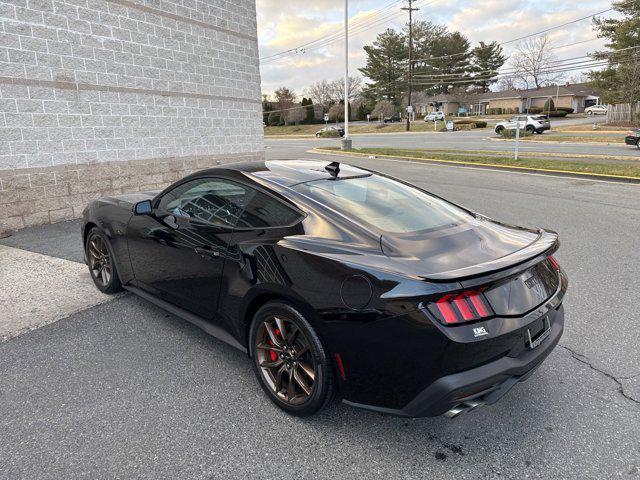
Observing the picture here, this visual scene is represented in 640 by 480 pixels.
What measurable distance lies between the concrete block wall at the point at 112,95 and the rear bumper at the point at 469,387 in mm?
7862

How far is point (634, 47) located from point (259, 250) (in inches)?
1830

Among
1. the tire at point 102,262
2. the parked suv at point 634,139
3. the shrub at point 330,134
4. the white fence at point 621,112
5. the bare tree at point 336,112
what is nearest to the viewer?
the tire at point 102,262

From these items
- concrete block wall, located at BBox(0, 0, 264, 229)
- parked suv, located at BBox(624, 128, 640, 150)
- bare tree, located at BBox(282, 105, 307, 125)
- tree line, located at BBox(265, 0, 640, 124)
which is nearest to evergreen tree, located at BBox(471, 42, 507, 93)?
tree line, located at BBox(265, 0, 640, 124)

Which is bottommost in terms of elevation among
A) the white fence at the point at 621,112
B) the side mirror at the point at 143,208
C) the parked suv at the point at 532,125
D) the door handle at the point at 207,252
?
the door handle at the point at 207,252

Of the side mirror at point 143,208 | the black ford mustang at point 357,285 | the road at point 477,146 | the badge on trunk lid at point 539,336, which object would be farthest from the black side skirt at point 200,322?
the road at point 477,146

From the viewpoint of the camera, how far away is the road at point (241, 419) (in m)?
2.34

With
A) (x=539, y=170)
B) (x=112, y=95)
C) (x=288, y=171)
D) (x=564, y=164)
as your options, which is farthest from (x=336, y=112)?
(x=288, y=171)

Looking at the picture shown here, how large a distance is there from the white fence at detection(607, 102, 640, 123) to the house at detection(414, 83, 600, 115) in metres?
33.9

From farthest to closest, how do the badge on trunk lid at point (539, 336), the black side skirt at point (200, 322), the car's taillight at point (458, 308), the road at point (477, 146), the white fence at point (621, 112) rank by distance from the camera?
the white fence at point (621, 112) → the road at point (477, 146) → the black side skirt at point (200, 322) → the badge on trunk lid at point (539, 336) → the car's taillight at point (458, 308)

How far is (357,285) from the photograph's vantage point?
7.67 ft

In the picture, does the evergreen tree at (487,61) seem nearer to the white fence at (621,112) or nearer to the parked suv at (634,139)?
the white fence at (621,112)

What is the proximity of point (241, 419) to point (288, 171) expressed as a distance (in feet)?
5.92

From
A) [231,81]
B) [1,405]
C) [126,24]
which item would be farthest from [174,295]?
[231,81]

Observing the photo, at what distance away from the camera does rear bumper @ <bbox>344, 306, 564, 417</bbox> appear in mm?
2186
